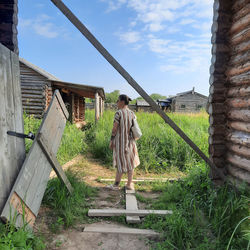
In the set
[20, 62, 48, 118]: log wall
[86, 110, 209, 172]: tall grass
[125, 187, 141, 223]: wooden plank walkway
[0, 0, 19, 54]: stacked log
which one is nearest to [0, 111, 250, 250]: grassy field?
[125, 187, 141, 223]: wooden plank walkway

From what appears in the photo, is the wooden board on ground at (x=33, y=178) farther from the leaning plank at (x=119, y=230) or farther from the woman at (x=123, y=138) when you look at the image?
the woman at (x=123, y=138)

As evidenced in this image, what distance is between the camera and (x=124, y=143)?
411 centimetres

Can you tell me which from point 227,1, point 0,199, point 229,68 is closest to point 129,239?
point 0,199

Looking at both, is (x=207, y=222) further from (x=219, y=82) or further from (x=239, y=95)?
(x=219, y=82)

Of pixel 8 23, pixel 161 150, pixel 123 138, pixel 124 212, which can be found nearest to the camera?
pixel 8 23

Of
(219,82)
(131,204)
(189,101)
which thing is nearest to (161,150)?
(131,204)

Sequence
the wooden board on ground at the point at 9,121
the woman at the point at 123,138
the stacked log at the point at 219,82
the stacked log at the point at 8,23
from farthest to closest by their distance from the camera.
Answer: the woman at the point at 123,138, the stacked log at the point at 219,82, the stacked log at the point at 8,23, the wooden board on ground at the point at 9,121

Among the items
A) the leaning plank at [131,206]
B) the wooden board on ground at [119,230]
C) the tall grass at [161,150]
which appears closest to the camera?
the wooden board on ground at [119,230]

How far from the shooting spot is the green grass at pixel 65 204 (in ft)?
9.58

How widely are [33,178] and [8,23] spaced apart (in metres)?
1.91

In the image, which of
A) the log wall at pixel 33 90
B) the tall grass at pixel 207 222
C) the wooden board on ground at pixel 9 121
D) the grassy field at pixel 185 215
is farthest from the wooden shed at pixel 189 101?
the wooden board on ground at pixel 9 121

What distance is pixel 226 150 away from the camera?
347 cm

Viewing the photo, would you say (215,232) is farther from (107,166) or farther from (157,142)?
(157,142)

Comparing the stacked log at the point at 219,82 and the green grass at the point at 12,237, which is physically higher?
the stacked log at the point at 219,82
